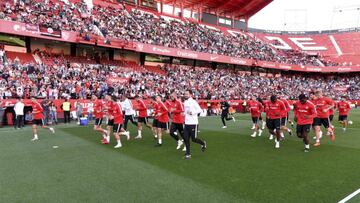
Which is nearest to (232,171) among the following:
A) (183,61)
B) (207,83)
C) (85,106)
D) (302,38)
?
(85,106)

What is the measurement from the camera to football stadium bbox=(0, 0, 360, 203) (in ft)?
20.7

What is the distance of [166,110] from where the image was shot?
11.4 m

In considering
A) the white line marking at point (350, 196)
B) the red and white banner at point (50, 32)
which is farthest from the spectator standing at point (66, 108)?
the white line marking at point (350, 196)

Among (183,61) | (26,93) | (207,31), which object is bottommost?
(26,93)

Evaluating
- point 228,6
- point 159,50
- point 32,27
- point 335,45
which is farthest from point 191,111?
point 335,45

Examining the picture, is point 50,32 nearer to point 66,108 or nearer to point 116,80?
point 116,80

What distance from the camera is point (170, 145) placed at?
11148mm

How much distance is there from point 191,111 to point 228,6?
168ft

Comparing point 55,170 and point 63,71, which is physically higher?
point 63,71

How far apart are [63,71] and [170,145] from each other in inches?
660

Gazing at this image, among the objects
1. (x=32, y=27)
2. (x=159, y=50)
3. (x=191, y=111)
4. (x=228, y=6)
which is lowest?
(x=191, y=111)

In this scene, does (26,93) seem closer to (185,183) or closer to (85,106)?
(85,106)

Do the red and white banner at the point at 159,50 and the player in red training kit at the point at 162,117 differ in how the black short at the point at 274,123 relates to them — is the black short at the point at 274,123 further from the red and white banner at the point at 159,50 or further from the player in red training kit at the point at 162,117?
the red and white banner at the point at 159,50

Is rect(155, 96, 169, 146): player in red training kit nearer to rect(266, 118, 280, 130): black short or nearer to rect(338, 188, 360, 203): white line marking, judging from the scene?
rect(266, 118, 280, 130): black short
